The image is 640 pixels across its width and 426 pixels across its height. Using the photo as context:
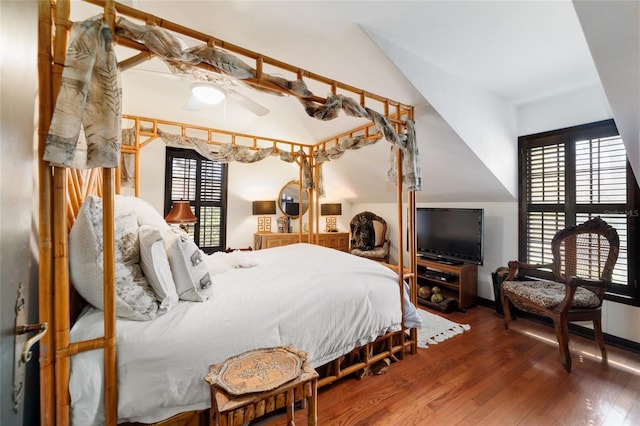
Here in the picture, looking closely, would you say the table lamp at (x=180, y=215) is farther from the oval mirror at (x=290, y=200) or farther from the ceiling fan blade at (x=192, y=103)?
the oval mirror at (x=290, y=200)

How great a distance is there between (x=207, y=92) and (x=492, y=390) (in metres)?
3.15

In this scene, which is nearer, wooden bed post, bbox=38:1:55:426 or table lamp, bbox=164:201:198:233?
wooden bed post, bbox=38:1:55:426

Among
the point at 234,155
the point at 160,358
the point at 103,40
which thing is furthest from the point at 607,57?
the point at 234,155

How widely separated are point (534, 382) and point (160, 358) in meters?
2.58

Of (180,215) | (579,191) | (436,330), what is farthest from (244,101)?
(579,191)

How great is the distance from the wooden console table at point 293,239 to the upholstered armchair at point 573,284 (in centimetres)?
294

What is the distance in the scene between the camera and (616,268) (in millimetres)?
2463

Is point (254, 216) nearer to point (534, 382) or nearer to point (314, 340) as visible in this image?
point (314, 340)

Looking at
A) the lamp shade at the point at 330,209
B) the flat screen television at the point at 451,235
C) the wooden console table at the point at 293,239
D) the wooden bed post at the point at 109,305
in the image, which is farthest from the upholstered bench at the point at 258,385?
the lamp shade at the point at 330,209

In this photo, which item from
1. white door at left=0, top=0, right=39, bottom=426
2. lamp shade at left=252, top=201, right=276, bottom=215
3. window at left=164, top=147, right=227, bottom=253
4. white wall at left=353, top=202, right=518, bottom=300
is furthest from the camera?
lamp shade at left=252, top=201, right=276, bottom=215

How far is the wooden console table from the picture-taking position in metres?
4.52

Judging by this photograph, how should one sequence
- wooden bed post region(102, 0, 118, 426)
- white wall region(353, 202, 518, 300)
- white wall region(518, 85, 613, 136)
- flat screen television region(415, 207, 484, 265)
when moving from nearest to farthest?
1. wooden bed post region(102, 0, 118, 426)
2. white wall region(518, 85, 613, 136)
3. white wall region(353, 202, 518, 300)
4. flat screen television region(415, 207, 484, 265)

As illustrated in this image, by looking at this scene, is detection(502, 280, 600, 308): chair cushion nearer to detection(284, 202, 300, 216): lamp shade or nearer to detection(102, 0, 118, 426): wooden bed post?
Result: detection(102, 0, 118, 426): wooden bed post

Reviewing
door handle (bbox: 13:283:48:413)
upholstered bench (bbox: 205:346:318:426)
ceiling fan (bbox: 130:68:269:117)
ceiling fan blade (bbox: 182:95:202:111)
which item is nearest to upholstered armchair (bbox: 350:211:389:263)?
ceiling fan (bbox: 130:68:269:117)
